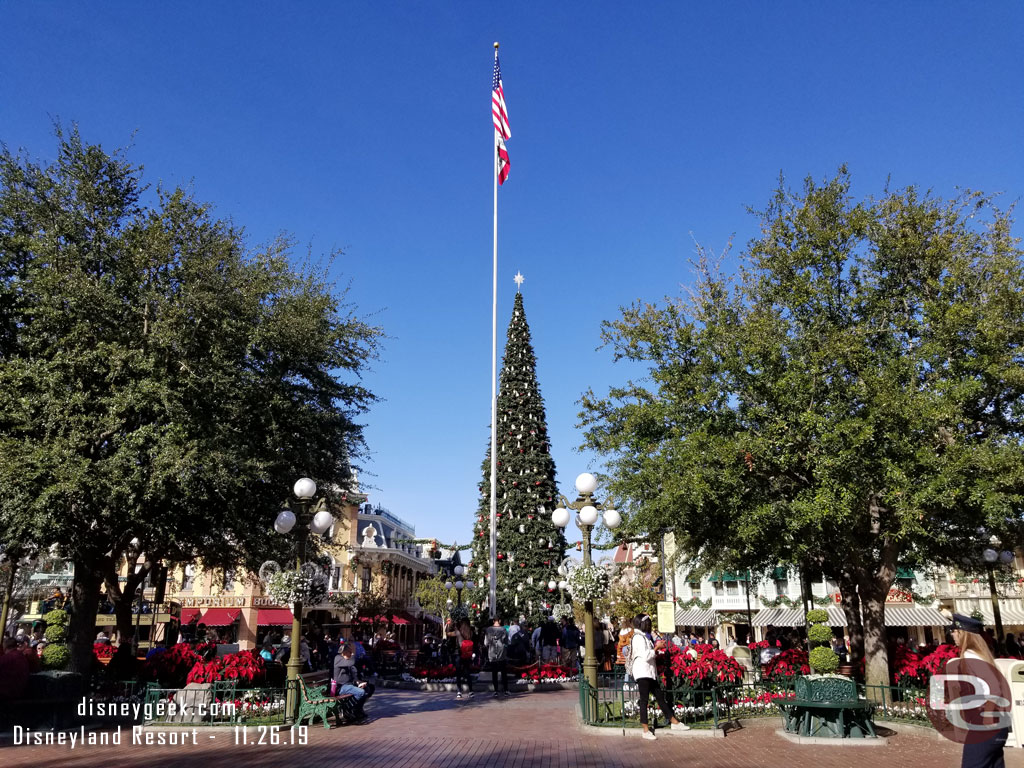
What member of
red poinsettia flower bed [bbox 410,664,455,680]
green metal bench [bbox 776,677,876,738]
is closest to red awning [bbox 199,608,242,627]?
red poinsettia flower bed [bbox 410,664,455,680]

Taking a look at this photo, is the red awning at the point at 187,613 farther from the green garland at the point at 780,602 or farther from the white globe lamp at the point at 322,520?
the white globe lamp at the point at 322,520

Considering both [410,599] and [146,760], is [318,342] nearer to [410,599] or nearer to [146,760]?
[146,760]

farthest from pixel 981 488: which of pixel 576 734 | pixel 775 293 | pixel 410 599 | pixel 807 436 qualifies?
pixel 410 599

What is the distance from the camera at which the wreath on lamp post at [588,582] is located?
1244 cm

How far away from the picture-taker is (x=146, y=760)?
918 centimetres

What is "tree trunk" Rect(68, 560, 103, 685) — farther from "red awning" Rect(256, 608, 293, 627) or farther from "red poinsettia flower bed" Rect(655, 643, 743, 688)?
"red awning" Rect(256, 608, 293, 627)

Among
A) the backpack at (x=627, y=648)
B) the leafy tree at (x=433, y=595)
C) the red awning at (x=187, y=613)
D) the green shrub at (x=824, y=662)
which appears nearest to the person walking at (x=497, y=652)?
the backpack at (x=627, y=648)

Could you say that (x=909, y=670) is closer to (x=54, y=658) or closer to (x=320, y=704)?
(x=320, y=704)

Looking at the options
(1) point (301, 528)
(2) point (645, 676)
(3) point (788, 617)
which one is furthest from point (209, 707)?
(3) point (788, 617)

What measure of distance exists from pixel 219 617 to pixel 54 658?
35788mm

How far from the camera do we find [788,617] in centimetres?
3925

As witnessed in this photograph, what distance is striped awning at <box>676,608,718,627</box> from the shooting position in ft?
146

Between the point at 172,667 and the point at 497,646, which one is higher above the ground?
the point at 172,667

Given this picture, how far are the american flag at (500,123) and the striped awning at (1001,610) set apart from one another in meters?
31.4
